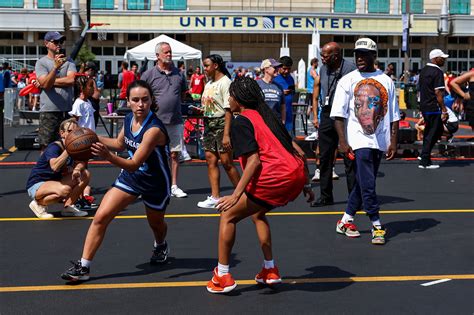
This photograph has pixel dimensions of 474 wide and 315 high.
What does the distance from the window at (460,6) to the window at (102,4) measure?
22.4 metres

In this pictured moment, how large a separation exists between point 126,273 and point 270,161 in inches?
67.0

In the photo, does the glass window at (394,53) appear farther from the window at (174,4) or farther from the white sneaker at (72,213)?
the white sneaker at (72,213)

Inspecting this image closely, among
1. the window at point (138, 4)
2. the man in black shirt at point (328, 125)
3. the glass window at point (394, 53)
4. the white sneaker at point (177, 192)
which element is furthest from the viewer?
the glass window at point (394, 53)

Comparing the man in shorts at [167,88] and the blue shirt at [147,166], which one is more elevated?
the man in shorts at [167,88]

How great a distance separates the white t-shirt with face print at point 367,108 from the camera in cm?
767

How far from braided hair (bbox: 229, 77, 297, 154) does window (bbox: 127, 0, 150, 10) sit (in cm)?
4543

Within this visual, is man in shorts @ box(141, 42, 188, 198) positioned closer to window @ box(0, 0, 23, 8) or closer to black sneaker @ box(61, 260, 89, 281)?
black sneaker @ box(61, 260, 89, 281)

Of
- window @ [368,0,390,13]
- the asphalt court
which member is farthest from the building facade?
the asphalt court

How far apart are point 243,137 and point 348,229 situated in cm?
271

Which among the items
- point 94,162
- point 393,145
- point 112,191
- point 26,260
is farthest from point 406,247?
point 94,162

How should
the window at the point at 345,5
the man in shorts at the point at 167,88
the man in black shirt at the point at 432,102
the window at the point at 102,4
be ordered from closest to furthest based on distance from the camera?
the man in shorts at the point at 167,88, the man in black shirt at the point at 432,102, the window at the point at 102,4, the window at the point at 345,5

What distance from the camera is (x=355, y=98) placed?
7.74 m

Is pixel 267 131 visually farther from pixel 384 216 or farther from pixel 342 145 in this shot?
pixel 384 216

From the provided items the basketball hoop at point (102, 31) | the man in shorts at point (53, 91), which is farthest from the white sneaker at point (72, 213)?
the basketball hoop at point (102, 31)
